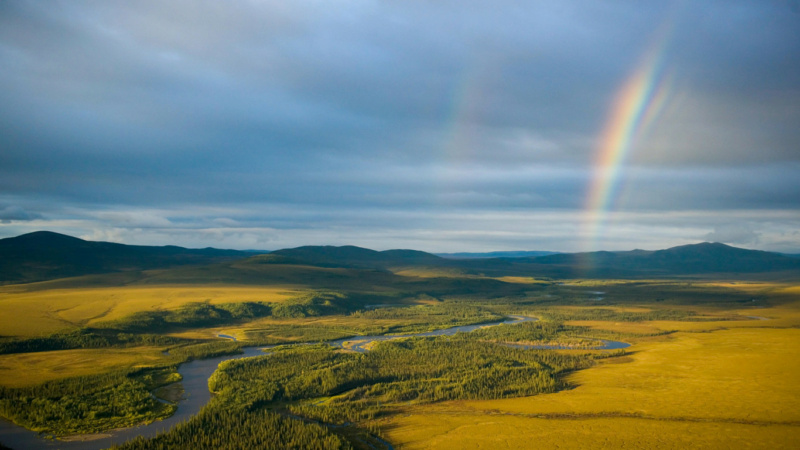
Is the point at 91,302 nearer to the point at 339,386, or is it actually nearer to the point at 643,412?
the point at 339,386

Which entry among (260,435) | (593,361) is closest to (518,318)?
(593,361)

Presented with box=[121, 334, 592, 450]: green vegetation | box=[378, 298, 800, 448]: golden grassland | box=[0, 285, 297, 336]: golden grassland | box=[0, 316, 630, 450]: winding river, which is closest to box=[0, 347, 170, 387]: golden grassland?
box=[0, 316, 630, 450]: winding river

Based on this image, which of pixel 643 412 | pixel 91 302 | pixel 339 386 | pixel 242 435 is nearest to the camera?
pixel 242 435

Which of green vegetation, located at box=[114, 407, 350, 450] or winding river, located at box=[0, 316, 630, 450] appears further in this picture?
winding river, located at box=[0, 316, 630, 450]

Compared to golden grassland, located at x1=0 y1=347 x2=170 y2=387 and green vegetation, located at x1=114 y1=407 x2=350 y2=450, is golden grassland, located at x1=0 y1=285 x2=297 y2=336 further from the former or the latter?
green vegetation, located at x1=114 y1=407 x2=350 y2=450

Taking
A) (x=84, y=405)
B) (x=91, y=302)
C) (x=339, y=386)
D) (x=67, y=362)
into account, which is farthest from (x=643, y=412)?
(x=91, y=302)

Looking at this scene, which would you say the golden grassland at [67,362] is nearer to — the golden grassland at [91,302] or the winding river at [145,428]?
the winding river at [145,428]

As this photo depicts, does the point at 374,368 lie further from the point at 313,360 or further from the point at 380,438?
the point at 380,438
